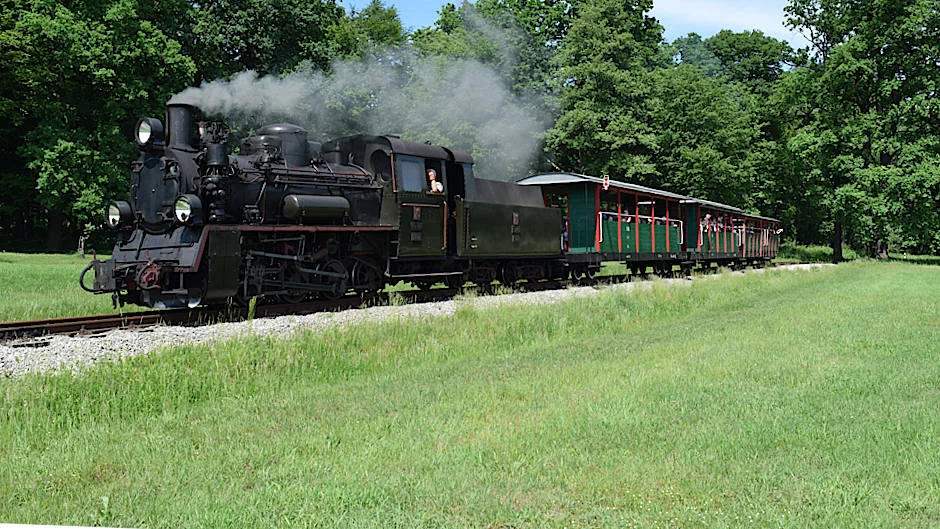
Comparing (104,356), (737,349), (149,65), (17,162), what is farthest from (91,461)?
(17,162)

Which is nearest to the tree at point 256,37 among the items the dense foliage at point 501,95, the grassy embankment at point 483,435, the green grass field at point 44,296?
the dense foliage at point 501,95

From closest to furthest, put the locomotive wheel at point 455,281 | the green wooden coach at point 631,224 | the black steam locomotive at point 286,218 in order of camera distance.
A: the black steam locomotive at point 286,218
the locomotive wheel at point 455,281
the green wooden coach at point 631,224

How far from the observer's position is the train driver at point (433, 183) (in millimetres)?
14857

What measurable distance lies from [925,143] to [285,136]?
114ft

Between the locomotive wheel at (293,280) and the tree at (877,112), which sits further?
the tree at (877,112)

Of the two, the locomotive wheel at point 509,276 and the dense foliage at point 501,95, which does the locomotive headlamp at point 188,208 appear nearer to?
the locomotive wheel at point 509,276

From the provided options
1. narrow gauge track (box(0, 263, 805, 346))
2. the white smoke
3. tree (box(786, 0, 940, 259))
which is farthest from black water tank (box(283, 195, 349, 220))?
tree (box(786, 0, 940, 259))

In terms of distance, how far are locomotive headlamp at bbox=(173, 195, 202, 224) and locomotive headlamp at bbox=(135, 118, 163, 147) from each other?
56.0 inches

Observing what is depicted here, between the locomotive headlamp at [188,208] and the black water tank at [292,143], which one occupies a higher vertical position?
the black water tank at [292,143]

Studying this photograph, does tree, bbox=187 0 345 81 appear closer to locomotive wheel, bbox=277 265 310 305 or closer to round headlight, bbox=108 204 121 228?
round headlight, bbox=108 204 121 228

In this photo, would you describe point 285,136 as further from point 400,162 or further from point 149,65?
point 149,65

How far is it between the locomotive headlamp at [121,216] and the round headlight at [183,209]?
1.60 meters

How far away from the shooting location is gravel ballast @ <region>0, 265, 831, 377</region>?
7605 millimetres

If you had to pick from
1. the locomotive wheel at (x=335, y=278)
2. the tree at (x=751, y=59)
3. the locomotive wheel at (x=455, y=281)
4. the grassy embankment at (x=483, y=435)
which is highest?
the tree at (x=751, y=59)
